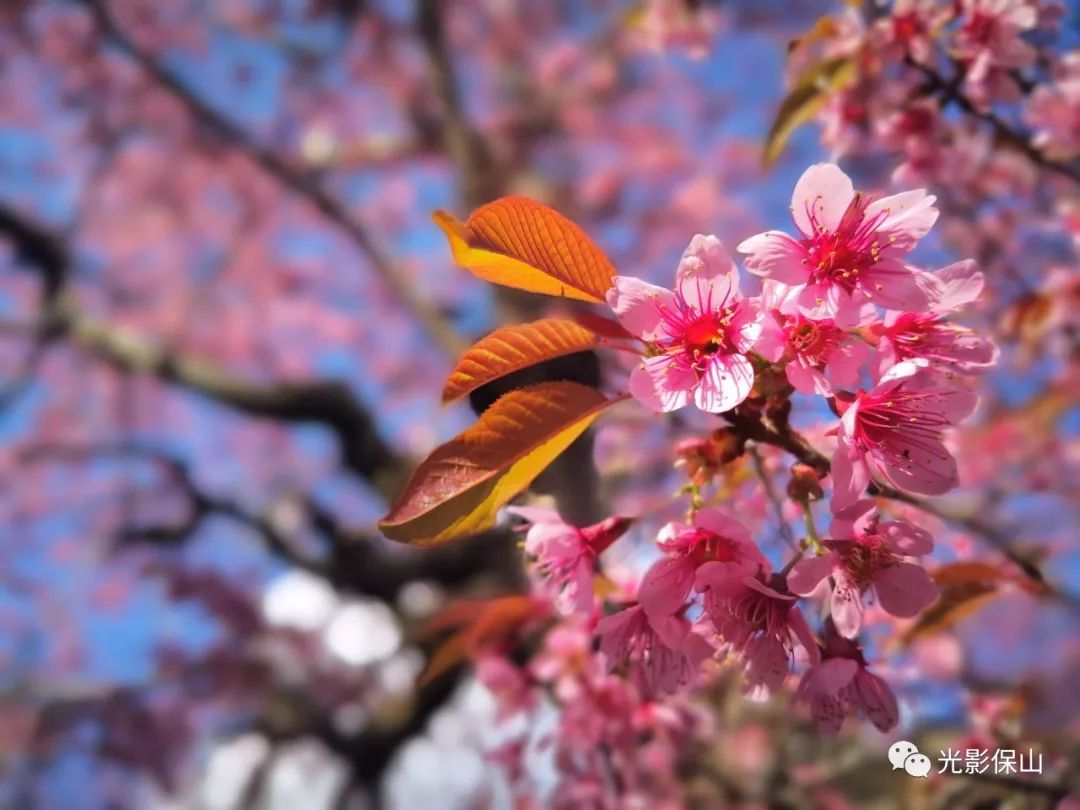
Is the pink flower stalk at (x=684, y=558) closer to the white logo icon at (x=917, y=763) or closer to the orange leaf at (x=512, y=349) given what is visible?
the orange leaf at (x=512, y=349)

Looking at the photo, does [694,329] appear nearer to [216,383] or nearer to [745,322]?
[745,322]

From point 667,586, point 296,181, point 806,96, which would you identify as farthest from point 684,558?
point 296,181

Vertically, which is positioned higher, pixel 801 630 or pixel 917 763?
pixel 801 630

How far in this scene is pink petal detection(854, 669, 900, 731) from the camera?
2.14 feet

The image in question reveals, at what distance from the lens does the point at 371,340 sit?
265 inches

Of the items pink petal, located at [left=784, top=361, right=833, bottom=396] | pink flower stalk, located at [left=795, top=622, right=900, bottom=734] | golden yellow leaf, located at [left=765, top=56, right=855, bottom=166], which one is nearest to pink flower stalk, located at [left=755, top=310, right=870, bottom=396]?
pink petal, located at [left=784, top=361, right=833, bottom=396]

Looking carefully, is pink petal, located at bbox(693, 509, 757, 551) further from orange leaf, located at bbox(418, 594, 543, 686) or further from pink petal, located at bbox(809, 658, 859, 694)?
orange leaf, located at bbox(418, 594, 543, 686)

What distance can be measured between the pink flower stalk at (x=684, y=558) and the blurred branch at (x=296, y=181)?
215cm

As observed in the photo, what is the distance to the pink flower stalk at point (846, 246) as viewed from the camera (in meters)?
0.59

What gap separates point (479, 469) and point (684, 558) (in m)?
0.18

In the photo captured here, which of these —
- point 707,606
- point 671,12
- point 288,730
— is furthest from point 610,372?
point 288,730

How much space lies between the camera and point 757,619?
2.00 ft

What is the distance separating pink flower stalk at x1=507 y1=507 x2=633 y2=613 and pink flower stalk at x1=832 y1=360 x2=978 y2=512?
0.73 ft

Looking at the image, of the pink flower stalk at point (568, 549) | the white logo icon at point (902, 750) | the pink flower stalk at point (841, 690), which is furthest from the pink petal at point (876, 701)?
the white logo icon at point (902, 750)
